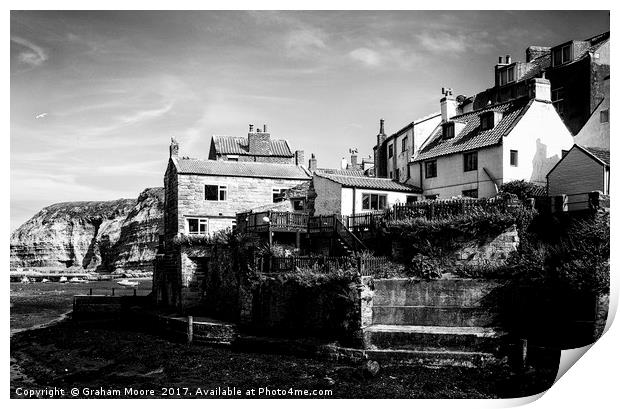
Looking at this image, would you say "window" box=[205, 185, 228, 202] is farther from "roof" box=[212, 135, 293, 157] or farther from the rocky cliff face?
the rocky cliff face

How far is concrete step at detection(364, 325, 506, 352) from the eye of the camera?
1245cm

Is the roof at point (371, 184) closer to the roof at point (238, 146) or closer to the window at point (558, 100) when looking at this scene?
the window at point (558, 100)

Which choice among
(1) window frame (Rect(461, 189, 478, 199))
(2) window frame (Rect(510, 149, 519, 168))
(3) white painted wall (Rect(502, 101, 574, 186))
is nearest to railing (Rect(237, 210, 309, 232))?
(1) window frame (Rect(461, 189, 478, 199))

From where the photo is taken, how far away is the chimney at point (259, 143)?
3622 centimetres

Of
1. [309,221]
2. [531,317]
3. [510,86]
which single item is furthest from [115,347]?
[510,86]

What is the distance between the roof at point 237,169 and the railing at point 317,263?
30.0 ft

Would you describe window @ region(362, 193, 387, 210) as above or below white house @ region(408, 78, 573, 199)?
below

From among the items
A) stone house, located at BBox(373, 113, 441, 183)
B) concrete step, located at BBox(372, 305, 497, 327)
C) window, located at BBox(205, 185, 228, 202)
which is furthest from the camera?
window, located at BBox(205, 185, 228, 202)

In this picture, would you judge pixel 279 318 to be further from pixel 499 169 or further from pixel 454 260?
pixel 499 169

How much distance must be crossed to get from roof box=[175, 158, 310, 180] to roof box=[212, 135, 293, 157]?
7.58m

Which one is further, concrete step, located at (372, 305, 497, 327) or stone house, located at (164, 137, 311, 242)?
stone house, located at (164, 137, 311, 242)

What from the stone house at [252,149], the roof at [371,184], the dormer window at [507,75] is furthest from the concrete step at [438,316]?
the stone house at [252,149]

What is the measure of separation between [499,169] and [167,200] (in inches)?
606

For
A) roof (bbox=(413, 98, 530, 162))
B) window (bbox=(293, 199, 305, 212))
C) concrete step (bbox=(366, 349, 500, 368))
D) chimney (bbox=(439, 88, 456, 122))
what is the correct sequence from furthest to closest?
window (bbox=(293, 199, 305, 212))
chimney (bbox=(439, 88, 456, 122))
roof (bbox=(413, 98, 530, 162))
concrete step (bbox=(366, 349, 500, 368))
